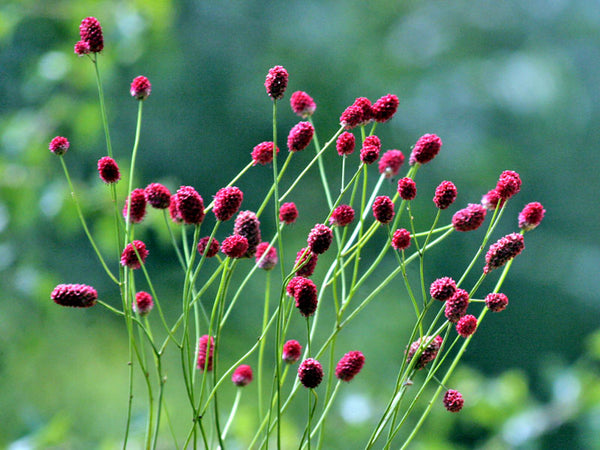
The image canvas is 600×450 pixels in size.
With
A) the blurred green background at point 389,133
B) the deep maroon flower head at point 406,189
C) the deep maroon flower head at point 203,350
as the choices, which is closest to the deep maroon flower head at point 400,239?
the deep maroon flower head at point 406,189

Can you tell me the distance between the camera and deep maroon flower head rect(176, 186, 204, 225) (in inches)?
14.4

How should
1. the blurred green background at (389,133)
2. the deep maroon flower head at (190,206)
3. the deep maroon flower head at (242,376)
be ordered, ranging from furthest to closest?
the blurred green background at (389,133) → the deep maroon flower head at (242,376) → the deep maroon flower head at (190,206)

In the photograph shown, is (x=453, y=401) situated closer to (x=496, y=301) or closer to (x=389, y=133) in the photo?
(x=496, y=301)

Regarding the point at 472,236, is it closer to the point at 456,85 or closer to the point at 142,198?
the point at 456,85

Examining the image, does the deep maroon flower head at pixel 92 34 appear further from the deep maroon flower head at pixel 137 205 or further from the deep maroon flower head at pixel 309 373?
the deep maroon flower head at pixel 309 373

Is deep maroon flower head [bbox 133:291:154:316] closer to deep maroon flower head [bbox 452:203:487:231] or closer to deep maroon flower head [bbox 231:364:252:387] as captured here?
deep maroon flower head [bbox 231:364:252:387]

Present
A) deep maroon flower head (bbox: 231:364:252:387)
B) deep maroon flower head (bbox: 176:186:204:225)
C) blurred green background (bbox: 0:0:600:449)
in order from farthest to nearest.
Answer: blurred green background (bbox: 0:0:600:449) < deep maroon flower head (bbox: 231:364:252:387) < deep maroon flower head (bbox: 176:186:204:225)

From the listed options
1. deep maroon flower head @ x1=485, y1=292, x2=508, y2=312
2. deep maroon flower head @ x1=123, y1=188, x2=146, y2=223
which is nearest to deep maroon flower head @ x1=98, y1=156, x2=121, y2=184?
deep maroon flower head @ x1=123, y1=188, x2=146, y2=223

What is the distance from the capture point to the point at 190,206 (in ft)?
1.21

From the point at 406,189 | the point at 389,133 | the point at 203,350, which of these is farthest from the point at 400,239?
the point at 389,133

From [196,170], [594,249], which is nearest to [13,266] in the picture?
[196,170]

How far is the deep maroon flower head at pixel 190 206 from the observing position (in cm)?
37

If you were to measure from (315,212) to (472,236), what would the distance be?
0.45 meters

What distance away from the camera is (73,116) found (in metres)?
1.22
